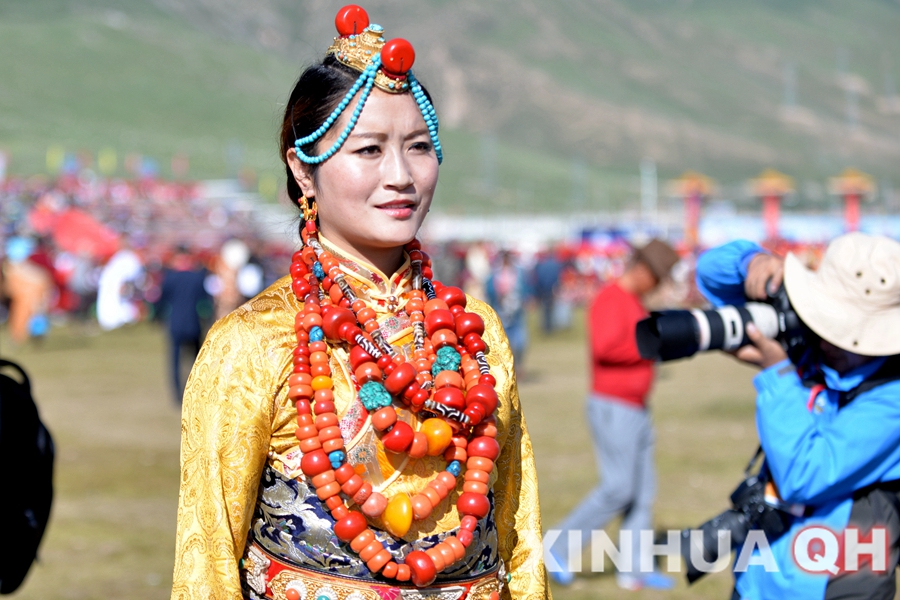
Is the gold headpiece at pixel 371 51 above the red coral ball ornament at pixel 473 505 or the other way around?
above

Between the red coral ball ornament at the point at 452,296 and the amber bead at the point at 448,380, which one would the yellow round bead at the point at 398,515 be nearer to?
the amber bead at the point at 448,380

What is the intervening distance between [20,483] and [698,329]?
2.21 m

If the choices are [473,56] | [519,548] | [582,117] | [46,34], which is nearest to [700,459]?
[519,548]

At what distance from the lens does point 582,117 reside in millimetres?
128500

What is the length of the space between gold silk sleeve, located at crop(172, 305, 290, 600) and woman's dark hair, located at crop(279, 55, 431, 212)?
469 millimetres

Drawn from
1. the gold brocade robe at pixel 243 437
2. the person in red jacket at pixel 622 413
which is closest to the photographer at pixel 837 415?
the gold brocade robe at pixel 243 437

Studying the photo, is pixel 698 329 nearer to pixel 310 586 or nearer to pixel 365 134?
pixel 365 134

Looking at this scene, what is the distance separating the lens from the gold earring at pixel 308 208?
7.67 ft

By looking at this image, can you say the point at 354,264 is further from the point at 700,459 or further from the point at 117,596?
the point at 700,459

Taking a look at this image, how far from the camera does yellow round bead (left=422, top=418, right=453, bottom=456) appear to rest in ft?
6.99

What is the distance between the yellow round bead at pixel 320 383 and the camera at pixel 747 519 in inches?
58.3

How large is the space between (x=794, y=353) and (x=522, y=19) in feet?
559

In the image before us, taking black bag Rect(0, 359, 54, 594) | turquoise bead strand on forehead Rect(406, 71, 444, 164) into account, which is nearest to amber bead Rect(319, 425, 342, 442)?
turquoise bead strand on forehead Rect(406, 71, 444, 164)

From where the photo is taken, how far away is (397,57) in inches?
87.1
